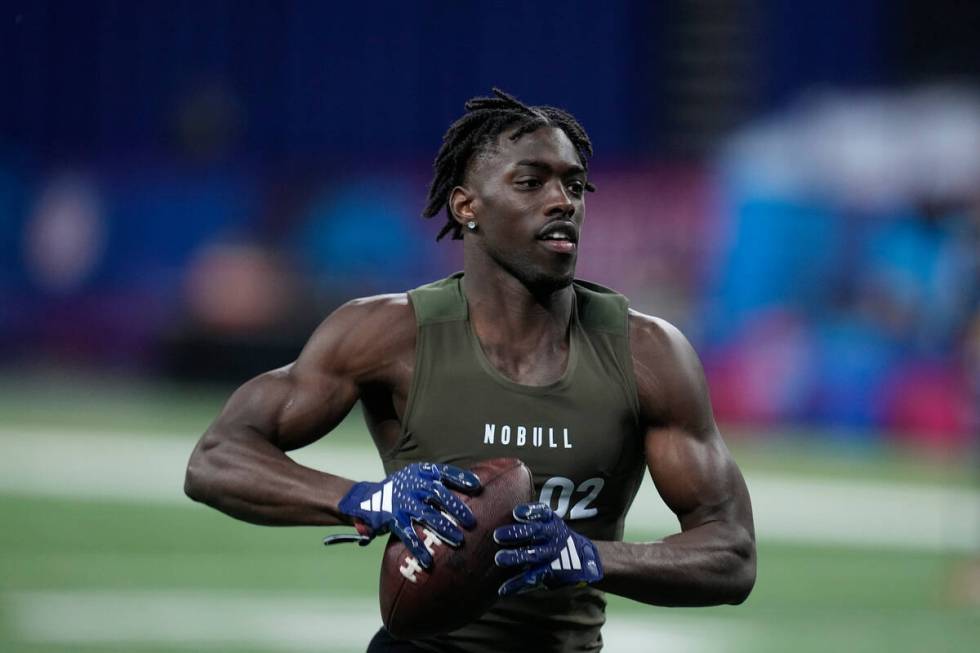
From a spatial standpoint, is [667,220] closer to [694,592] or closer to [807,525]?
[807,525]

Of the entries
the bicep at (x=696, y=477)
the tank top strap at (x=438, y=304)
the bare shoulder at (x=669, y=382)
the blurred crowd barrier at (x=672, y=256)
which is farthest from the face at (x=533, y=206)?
the blurred crowd barrier at (x=672, y=256)

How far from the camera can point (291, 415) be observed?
14.1ft

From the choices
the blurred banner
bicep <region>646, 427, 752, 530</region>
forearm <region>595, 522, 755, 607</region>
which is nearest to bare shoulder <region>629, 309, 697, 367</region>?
bicep <region>646, 427, 752, 530</region>

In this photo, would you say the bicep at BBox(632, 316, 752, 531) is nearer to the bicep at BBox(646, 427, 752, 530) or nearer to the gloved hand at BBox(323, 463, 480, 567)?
Result: the bicep at BBox(646, 427, 752, 530)

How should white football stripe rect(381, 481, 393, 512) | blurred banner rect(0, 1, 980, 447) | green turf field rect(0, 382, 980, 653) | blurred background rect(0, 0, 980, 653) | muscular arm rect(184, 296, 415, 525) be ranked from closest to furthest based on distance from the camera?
white football stripe rect(381, 481, 393, 512) < muscular arm rect(184, 296, 415, 525) < green turf field rect(0, 382, 980, 653) < blurred background rect(0, 0, 980, 653) < blurred banner rect(0, 1, 980, 447)

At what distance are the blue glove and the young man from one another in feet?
0.84

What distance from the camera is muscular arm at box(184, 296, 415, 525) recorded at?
4164 mm

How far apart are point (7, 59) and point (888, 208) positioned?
10635 millimetres

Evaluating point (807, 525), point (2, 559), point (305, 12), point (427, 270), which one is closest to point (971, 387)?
point (807, 525)

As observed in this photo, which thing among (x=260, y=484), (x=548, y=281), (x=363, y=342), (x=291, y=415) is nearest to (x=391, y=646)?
(x=260, y=484)

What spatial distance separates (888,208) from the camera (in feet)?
55.9

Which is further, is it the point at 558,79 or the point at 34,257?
the point at 558,79

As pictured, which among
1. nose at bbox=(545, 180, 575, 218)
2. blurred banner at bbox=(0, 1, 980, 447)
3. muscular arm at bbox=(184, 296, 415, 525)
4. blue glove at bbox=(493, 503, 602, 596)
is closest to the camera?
blue glove at bbox=(493, 503, 602, 596)

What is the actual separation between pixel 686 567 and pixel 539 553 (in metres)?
0.47
